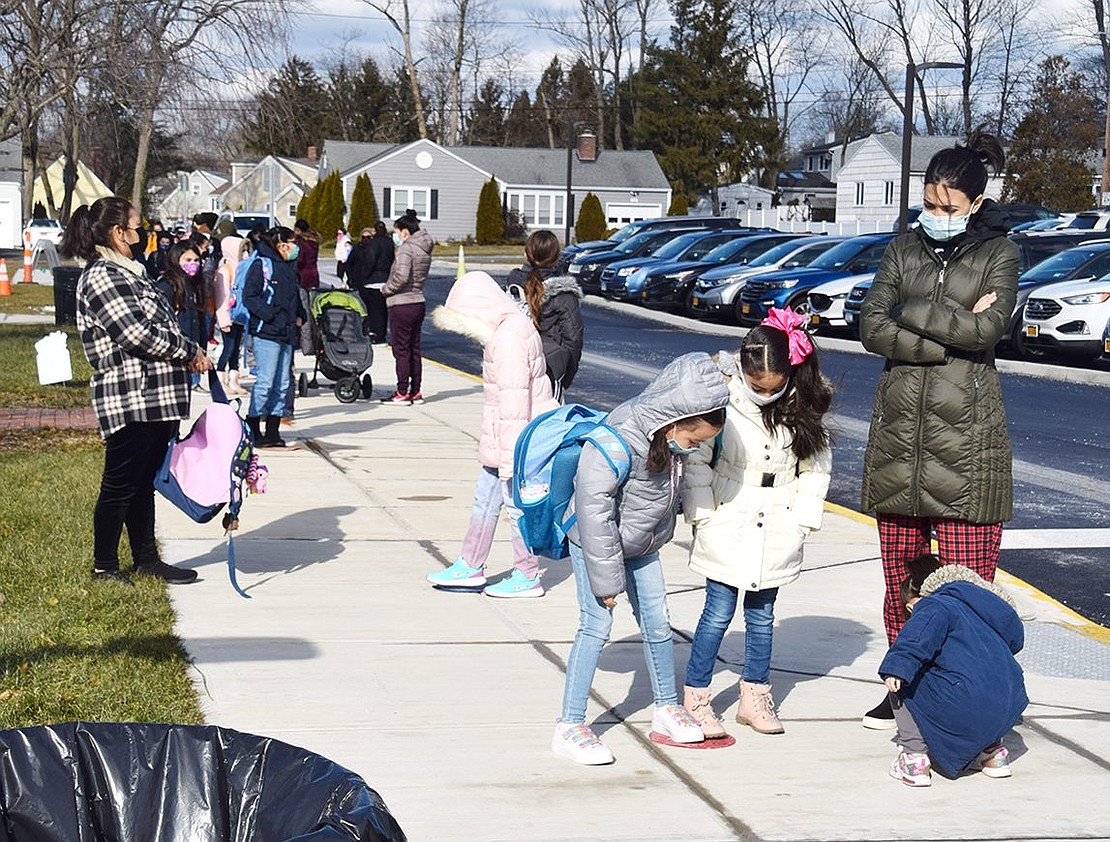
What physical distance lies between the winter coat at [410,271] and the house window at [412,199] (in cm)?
5503

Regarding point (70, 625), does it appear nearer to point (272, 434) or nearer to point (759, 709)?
point (759, 709)

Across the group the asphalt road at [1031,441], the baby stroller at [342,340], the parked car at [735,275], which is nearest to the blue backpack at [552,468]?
the asphalt road at [1031,441]

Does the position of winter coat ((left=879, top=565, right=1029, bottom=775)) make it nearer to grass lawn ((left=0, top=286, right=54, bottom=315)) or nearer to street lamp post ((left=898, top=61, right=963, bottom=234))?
grass lawn ((left=0, top=286, right=54, bottom=315))

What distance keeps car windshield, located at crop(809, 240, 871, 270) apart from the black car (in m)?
3.00

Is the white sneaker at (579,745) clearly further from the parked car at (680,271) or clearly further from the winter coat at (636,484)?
the parked car at (680,271)

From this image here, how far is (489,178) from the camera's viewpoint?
71312 millimetres

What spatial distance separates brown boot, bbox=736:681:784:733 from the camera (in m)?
5.55

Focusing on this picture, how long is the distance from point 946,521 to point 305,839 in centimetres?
329

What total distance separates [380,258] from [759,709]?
15.3 metres

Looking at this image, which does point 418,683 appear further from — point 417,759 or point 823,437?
point 823,437

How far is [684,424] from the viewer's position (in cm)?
505

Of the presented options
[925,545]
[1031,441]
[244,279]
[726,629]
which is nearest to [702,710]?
[726,629]

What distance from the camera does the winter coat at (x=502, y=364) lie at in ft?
24.1

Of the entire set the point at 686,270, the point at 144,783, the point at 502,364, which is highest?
the point at 502,364
